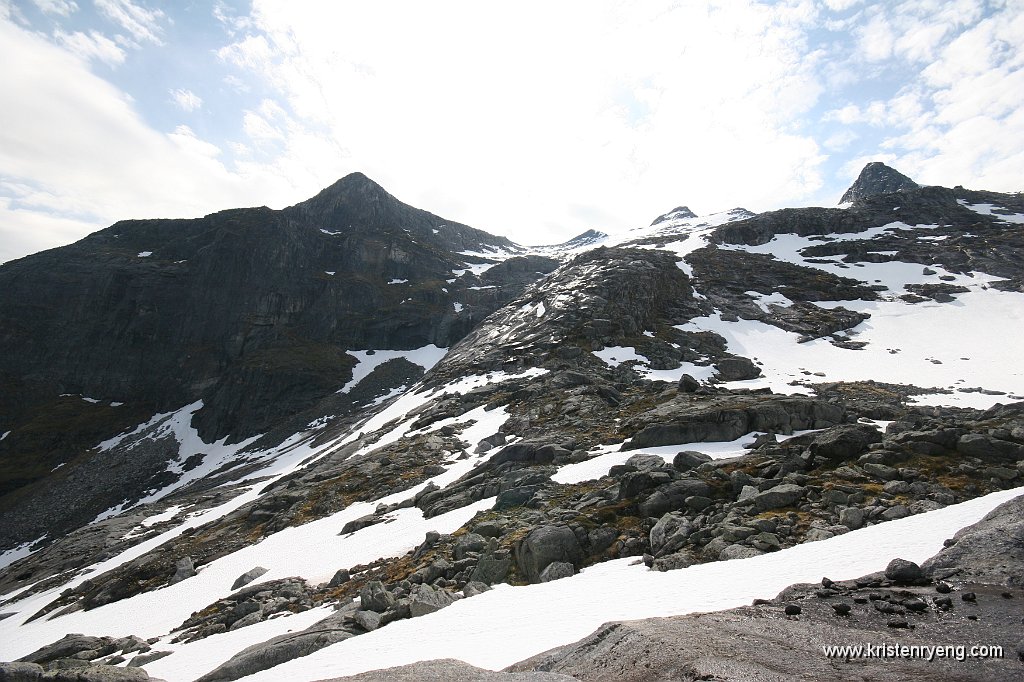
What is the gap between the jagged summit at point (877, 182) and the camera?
549 ft

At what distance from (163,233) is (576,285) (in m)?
141

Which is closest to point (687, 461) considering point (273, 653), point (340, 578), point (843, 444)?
point (843, 444)

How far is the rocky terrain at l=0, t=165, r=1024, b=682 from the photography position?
480 inches

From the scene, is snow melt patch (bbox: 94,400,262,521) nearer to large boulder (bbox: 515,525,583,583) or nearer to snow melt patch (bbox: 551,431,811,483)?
snow melt patch (bbox: 551,431,811,483)

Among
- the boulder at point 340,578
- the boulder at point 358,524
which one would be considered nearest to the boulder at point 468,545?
the boulder at point 340,578

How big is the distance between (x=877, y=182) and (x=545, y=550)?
214288 mm

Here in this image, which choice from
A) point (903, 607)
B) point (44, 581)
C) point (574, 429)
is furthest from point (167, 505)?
point (903, 607)

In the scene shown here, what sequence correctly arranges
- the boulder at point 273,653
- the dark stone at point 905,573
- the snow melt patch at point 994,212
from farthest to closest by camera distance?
the snow melt patch at point 994,212, the boulder at point 273,653, the dark stone at point 905,573

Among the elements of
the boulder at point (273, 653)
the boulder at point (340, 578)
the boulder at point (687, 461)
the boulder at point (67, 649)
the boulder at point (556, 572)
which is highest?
the boulder at point (687, 461)

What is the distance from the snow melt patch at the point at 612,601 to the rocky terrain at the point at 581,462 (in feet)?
1.77

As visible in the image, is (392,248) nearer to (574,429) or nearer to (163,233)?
(163,233)

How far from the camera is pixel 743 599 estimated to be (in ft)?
32.6

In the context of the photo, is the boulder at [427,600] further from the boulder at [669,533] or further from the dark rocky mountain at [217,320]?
the dark rocky mountain at [217,320]

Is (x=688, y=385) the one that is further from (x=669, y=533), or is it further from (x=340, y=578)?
(x=340, y=578)
